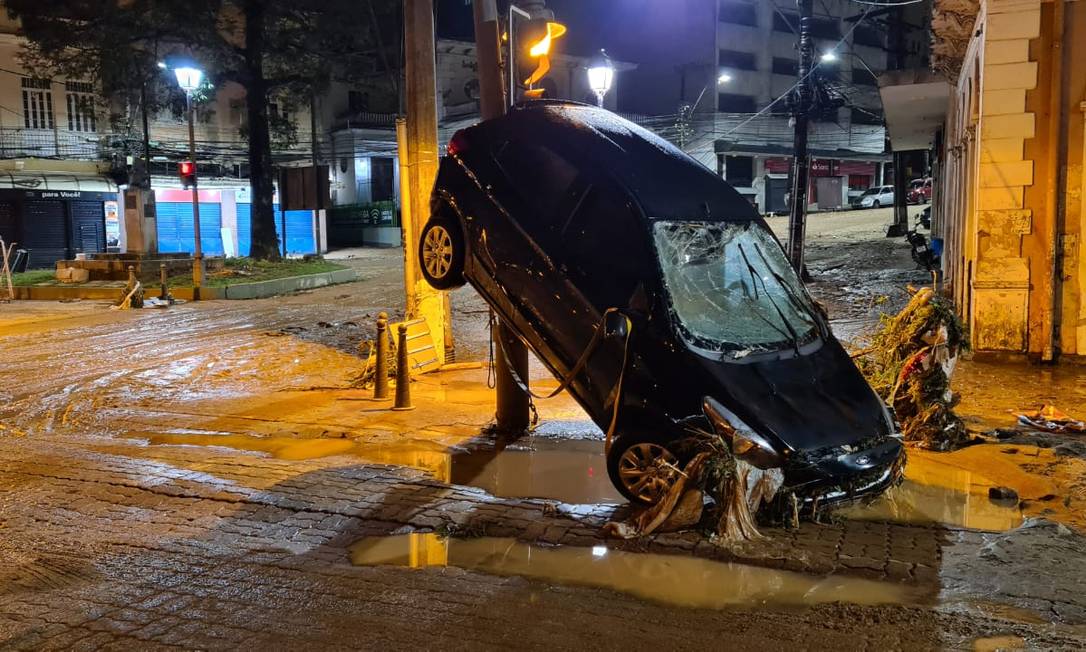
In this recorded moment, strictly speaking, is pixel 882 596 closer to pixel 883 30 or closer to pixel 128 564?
pixel 128 564

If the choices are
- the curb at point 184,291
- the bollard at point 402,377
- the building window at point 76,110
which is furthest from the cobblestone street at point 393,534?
the building window at point 76,110

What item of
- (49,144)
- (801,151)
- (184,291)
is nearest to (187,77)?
(184,291)

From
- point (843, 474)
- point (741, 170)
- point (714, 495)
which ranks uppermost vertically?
point (741, 170)

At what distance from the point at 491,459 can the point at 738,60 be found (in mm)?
50259

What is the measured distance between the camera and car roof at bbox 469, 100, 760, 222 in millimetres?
5934

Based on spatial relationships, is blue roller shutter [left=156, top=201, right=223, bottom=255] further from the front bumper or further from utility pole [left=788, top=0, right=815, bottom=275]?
the front bumper

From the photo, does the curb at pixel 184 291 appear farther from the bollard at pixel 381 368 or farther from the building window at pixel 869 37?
the building window at pixel 869 37

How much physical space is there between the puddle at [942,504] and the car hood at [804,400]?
60 centimetres

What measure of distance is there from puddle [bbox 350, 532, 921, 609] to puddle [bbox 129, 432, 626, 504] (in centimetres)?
97

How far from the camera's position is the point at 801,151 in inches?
720

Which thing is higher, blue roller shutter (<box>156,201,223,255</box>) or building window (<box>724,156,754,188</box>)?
building window (<box>724,156,754,188</box>)

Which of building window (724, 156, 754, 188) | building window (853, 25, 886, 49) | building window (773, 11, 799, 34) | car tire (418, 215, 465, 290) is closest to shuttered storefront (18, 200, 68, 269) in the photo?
car tire (418, 215, 465, 290)

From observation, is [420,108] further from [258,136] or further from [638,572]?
[258,136]

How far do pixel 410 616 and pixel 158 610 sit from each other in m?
1.29
